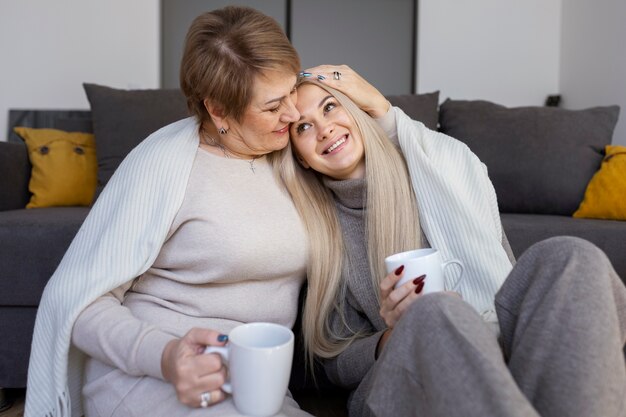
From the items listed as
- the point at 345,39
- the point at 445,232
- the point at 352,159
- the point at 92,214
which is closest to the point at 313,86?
the point at 352,159

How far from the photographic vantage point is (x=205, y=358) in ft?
2.63

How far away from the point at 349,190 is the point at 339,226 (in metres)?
0.08

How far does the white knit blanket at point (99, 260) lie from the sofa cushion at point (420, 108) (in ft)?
4.46

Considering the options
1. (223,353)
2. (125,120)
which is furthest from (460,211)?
(125,120)

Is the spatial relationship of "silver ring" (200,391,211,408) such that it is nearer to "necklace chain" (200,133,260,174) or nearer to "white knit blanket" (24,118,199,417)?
"white knit blanket" (24,118,199,417)

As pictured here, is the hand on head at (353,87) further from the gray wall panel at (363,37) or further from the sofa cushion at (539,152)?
the gray wall panel at (363,37)

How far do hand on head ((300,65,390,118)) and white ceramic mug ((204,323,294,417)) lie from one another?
678 mm

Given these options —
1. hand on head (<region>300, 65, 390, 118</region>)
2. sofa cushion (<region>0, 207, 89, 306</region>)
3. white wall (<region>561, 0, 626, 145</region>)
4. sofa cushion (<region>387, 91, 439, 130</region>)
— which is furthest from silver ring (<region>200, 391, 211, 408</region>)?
white wall (<region>561, 0, 626, 145</region>)

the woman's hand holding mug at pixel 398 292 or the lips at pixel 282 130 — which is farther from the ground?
the lips at pixel 282 130

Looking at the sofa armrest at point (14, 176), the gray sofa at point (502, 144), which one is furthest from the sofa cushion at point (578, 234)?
the sofa armrest at point (14, 176)

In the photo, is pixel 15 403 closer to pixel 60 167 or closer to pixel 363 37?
pixel 60 167

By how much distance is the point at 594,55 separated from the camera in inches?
122

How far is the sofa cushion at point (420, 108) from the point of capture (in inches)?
90.0

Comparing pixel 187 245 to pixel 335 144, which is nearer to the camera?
pixel 187 245
